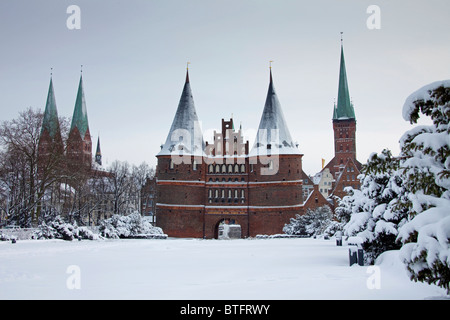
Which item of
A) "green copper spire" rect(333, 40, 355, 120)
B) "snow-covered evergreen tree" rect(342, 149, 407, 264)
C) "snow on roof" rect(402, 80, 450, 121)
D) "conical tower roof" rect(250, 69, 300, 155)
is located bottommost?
"snow-covered evergreen tree" rect(342, 149, 407, 264)

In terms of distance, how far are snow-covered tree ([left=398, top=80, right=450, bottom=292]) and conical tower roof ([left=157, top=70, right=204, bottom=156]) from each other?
38426 mm

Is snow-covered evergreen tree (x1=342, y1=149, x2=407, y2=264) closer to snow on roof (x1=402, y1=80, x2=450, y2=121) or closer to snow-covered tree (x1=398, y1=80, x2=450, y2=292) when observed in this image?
snow on roof (x1=402, y1=80, x2=450, y2=121)

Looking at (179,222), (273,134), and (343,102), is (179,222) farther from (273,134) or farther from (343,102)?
(343,102)

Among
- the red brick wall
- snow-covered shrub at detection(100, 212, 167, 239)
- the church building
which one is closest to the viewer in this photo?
snow-covered shrub at detection(100, 212, 167, 239)

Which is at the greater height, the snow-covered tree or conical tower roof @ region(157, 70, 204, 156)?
conical tower roof @ region(157, 70, 204, 156)

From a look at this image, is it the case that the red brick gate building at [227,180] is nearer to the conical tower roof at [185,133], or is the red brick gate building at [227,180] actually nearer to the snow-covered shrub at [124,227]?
the conical tower roof at [185,133]

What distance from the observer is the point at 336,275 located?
9602 millimetres

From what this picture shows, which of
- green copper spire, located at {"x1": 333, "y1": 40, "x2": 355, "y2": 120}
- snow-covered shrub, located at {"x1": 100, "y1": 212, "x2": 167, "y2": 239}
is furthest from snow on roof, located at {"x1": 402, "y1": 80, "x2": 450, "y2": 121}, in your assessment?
green copper spire, located at {"x1": 333, "y1": 40, "x2": 355, "y2": 120}

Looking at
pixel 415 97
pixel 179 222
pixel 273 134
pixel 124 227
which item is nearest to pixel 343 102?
pixel 273 134

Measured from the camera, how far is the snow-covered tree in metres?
5.96

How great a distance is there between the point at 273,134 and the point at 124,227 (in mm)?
19245

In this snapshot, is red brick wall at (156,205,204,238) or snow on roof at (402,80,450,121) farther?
red brick wall at (156,205,204,238)

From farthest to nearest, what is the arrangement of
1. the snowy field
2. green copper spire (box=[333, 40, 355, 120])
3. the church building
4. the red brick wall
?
1. the church building
2. green copper spire (box=[333, 40, 355, 120])
3. the red brick wall
4. the snowy field

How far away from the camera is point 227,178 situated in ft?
153
